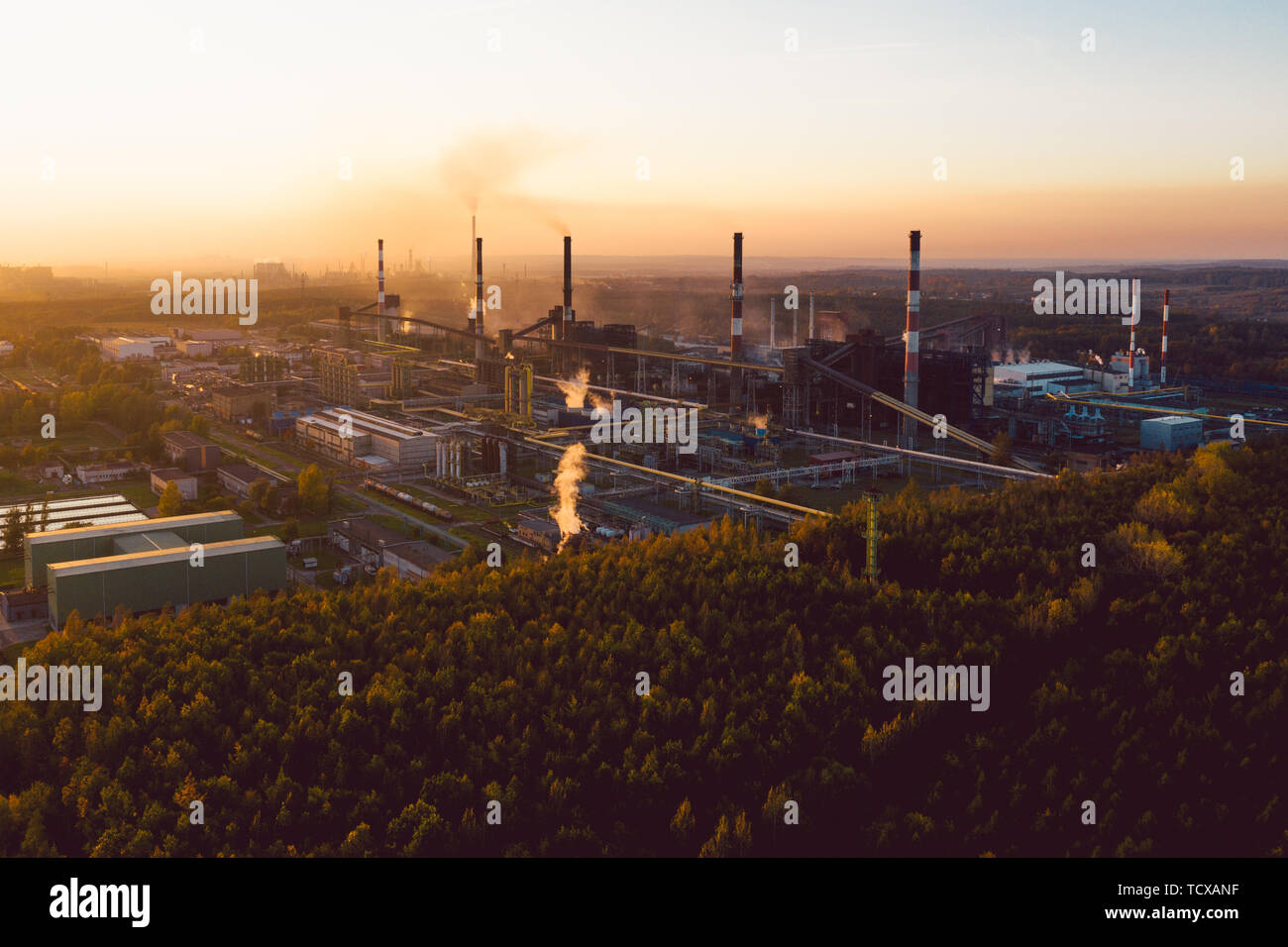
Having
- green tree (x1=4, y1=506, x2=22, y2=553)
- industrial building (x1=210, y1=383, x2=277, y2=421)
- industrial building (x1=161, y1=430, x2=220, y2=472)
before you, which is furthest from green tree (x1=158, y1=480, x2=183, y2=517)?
industrial building (x1=210, y1=383, x2=277, y2=421)

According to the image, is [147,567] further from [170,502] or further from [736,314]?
[736,314]

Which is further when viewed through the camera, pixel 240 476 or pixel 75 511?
pixel 240 476

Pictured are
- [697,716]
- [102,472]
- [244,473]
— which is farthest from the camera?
[102,472]

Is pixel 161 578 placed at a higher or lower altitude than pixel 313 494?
lower

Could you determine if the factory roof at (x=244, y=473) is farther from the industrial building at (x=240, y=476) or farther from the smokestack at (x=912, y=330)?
the smokestack at (x=912, y=330)

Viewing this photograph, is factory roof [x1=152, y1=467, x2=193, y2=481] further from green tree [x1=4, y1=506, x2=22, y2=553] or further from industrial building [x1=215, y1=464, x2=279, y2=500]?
green tree [x1=4, y1=506, x2=22, y2=553]

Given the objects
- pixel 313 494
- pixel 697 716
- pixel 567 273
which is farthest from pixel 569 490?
pixel 567 273

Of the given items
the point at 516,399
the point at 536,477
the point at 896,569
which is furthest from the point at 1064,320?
the point at 896,569

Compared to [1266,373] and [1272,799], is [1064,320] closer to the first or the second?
[1266,373]
